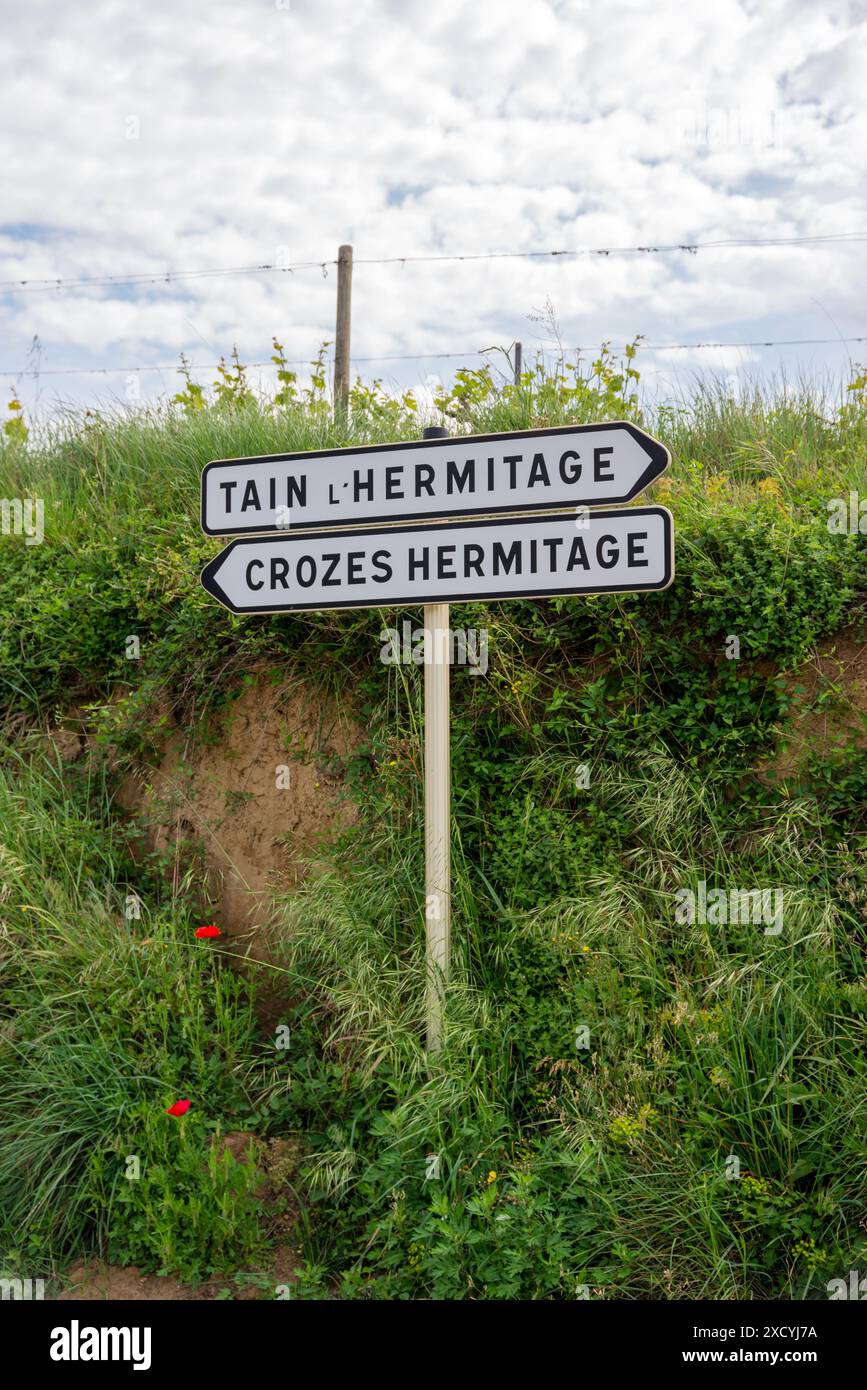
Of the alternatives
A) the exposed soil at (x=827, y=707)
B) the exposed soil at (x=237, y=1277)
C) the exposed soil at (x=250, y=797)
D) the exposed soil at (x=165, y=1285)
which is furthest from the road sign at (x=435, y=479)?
the exposed soil at (x=165, y=1285)

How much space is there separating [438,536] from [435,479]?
24 centimetres

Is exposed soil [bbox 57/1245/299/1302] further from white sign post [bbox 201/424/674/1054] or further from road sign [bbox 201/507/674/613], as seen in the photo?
road sign [bbox 201/507/674/613]

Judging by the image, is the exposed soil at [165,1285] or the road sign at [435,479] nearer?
the exposed soil at [165,1285]

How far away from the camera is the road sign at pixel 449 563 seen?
3.55 m

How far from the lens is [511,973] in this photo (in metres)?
3.91

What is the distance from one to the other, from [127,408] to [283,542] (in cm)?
484

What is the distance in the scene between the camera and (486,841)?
4.38 m

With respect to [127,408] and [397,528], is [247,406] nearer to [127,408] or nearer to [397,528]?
[127,408]

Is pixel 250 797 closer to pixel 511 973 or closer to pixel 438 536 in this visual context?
pixel 511 973

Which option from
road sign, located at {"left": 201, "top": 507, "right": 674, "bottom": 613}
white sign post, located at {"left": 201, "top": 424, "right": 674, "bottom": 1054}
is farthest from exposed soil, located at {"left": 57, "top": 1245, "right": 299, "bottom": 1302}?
road sign, located at {"left": 201, "top": 507, "right": 674, "bottom": 613}

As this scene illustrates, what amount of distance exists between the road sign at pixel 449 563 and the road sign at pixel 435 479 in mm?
83

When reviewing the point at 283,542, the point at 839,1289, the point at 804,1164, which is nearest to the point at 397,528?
the point at 283,542

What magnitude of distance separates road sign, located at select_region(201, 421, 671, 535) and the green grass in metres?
0.98

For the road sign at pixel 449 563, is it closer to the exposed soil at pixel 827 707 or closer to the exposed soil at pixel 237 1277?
the exposed soil at pixel 827 707
